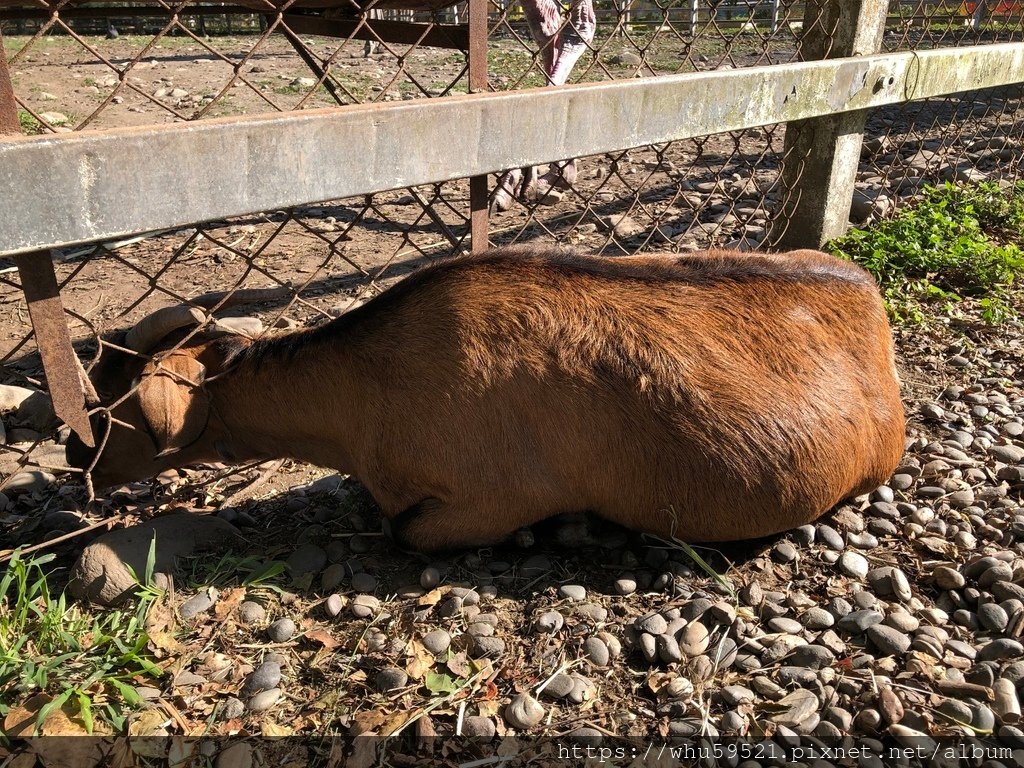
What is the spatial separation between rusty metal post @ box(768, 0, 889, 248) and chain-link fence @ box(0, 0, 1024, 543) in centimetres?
7

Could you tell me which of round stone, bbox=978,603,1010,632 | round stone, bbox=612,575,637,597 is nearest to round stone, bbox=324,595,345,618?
round stone, bbox=612,575,637,597

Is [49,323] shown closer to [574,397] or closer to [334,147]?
[334,147]

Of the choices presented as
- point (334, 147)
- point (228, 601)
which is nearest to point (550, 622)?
point (228, 601)

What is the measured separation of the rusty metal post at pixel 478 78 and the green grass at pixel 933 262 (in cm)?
265

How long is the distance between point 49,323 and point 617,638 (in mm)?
2023

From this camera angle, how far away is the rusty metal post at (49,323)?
2219 millimetres

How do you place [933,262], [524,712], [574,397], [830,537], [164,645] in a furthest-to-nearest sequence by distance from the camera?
[933,262], [830,537], [574,397], [164,645], [524,712]

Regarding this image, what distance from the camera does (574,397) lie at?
306cm

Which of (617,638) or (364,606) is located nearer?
(617,638)

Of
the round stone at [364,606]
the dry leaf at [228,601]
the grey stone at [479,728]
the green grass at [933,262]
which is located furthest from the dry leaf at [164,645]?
the green grass at [933,262]

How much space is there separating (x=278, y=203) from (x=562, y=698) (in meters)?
1.79

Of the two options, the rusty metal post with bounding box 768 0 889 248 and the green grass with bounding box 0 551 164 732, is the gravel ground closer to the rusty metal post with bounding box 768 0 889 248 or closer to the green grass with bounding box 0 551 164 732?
the green grass with bounding box 0 551 164 732

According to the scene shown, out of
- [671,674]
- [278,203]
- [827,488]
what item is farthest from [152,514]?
[827,488]

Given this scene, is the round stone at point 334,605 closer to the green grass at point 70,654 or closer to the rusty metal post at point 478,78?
the green grass at point 70,654
